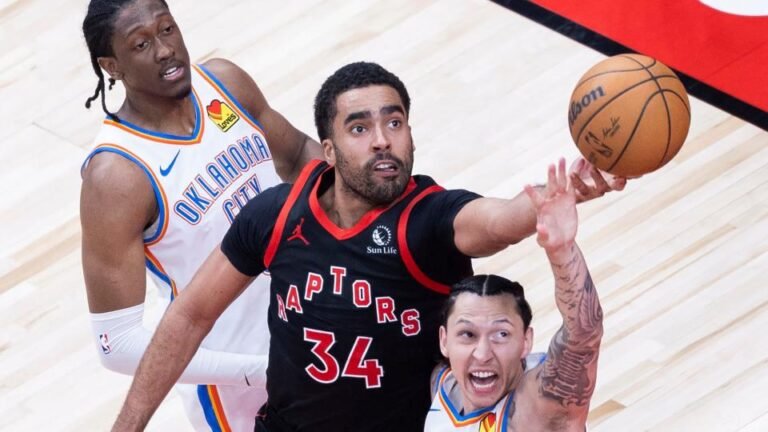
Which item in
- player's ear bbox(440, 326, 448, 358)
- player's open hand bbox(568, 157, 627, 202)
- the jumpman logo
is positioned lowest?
player's ear bbox(440, 326, 448, 358)

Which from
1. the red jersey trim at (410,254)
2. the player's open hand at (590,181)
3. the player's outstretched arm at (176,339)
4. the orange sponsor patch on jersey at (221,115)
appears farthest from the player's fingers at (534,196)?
the orange sponsor patch on jersey at (221,115)

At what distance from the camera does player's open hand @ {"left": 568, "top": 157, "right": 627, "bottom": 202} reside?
3754 millimetres

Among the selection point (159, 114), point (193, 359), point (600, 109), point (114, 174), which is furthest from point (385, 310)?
point (159, 114)

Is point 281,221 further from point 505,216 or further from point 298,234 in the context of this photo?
point 505,216

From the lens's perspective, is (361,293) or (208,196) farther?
(208,196)

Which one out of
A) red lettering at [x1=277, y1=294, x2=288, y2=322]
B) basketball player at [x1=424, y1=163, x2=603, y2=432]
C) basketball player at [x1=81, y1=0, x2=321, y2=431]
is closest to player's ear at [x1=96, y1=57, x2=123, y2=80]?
basketball player at [x1=81, y1=0, x2=321, y2=431]

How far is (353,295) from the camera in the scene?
13.8ft

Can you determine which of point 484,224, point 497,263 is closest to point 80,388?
point 497,263

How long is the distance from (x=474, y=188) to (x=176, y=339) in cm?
253

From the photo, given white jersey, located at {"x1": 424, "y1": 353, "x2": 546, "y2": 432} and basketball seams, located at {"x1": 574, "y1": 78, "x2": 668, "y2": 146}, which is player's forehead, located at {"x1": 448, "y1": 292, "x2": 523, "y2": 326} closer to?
white jersey, located at {"x1": 424, "y1": 353, "x2": 546, "y2": 432}

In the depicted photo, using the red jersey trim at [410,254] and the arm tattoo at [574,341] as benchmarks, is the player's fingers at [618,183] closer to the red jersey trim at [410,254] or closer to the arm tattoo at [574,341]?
the arm tattoo at [574,341]

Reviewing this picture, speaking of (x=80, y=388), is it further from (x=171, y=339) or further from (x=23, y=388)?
(x=171, y=339)
